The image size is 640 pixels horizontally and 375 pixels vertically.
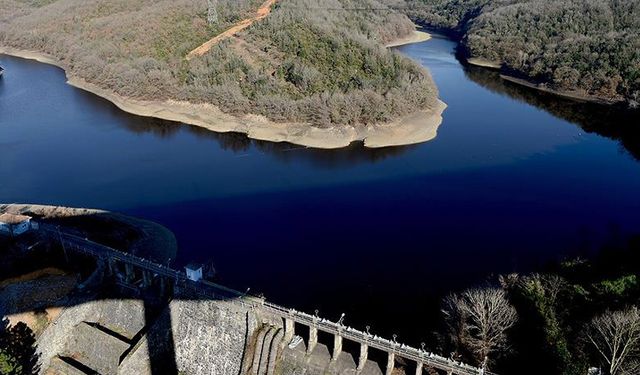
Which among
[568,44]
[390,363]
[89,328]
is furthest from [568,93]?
[89,328]

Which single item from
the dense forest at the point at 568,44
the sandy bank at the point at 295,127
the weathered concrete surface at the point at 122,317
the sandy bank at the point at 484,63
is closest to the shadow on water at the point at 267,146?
the sandy bank at the point at 295,127

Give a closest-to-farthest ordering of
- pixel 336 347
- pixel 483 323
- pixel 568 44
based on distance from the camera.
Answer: pixel 483 323 < pixel 336 347 < pixel 568 44

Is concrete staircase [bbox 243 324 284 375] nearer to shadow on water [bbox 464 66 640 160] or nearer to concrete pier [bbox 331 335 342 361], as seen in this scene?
concrete pier [bbox 331 335 342 361]

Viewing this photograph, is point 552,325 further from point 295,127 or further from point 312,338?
point 295,127

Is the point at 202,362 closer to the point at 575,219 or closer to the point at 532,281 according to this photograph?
the point at 532,281

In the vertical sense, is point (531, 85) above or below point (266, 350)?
above

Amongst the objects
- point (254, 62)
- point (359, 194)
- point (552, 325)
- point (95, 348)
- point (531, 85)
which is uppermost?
point (254, 62)

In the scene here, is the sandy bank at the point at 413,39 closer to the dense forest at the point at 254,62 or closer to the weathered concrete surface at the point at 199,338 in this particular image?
the dense forest at the point at 254,62

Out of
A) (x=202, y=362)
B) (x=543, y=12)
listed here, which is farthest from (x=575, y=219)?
(x=543, y=12)
